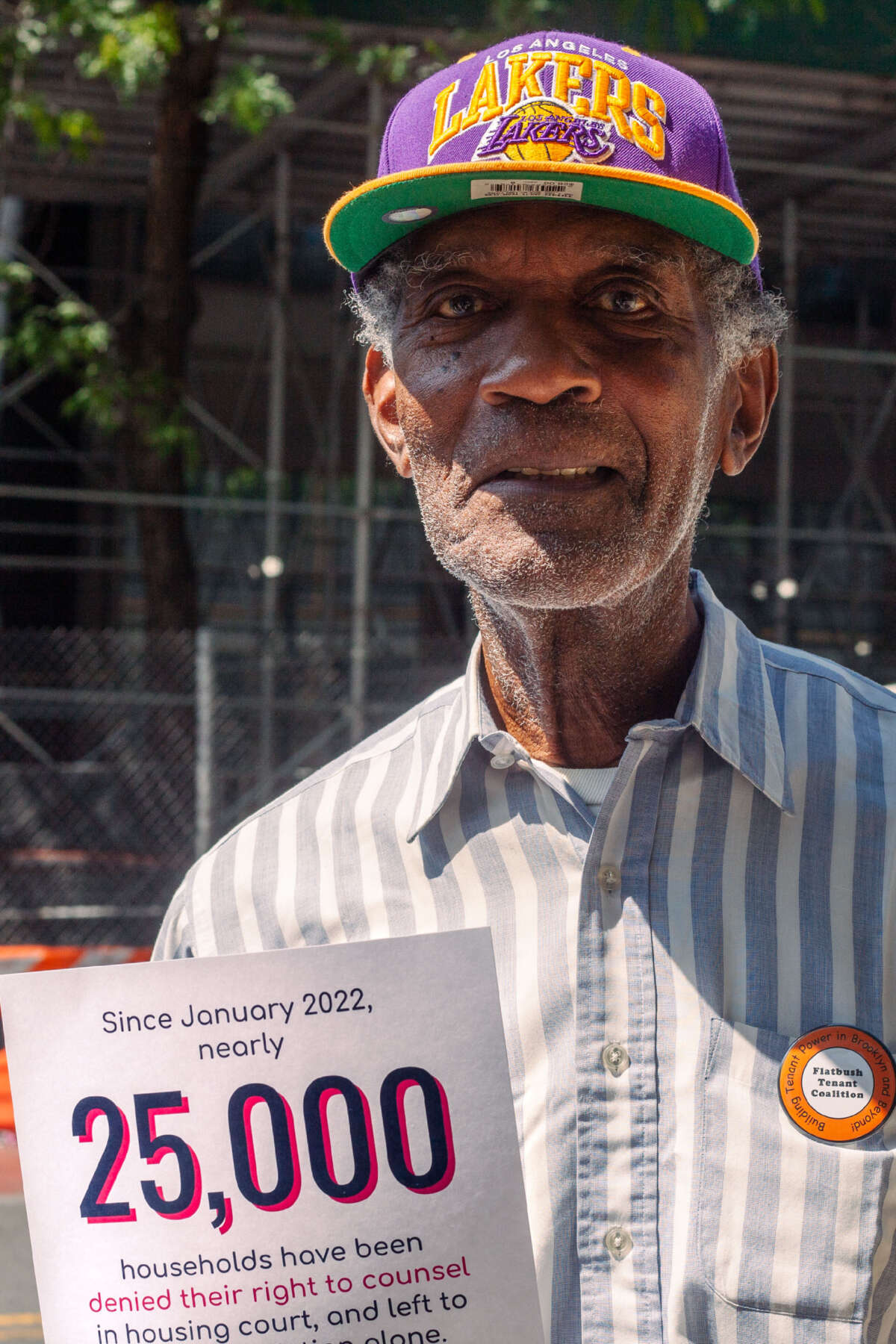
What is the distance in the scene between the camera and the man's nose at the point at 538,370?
1539 millimetres

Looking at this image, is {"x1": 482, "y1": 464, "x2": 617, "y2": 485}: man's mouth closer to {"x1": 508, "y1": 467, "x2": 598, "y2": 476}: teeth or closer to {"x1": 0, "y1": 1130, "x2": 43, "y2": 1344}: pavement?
{"x1": 508, "y1": 467, "x2": 598, "y2": 476}: teeth

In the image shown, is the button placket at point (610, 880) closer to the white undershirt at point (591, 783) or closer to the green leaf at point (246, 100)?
the white undershirt at point (591, 783)

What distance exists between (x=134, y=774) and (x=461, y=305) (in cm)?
822

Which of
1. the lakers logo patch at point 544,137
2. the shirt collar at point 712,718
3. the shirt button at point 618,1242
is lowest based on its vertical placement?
the shirt button at point 618,1242

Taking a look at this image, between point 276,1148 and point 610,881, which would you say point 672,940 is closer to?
point 610,881

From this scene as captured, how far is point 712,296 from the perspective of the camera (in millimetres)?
1653

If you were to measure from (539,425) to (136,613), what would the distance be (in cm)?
1705

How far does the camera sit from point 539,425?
1.56m

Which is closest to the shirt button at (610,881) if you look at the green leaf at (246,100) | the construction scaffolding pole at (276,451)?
the green leaf at (246,100)

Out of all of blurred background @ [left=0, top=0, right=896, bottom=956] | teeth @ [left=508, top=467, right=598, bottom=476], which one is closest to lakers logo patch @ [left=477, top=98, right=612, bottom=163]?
teeth @ [left=508, top=467, right=598, bottom=476]

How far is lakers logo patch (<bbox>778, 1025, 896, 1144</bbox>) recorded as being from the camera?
1478 millimetres

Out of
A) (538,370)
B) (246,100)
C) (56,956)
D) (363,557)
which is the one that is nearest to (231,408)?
(363,557)

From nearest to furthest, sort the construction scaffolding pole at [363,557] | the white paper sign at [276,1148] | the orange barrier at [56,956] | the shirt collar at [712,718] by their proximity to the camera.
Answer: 1. the white paper sign at [276,1148]
2. the shirt collar at [712,718]
3. the orange barrier at [56,956]
4. the construction scaffolding pole at [363,557]

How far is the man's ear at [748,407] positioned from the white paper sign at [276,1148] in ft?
2.22
